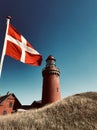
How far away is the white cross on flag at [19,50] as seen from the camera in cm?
855

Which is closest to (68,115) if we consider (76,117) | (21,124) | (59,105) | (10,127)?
(76,117)

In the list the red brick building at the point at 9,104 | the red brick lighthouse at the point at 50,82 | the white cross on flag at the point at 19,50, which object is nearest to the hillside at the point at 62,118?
the white cross on flag at the point at 19,50

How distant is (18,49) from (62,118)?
1098cm

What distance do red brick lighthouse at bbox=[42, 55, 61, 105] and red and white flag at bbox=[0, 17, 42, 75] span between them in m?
25.9

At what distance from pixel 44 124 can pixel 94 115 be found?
16.4 ft

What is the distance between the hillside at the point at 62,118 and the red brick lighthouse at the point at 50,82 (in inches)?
569

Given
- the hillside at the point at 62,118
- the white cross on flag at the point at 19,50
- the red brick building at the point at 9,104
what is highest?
the red brick building at the point at 9,104

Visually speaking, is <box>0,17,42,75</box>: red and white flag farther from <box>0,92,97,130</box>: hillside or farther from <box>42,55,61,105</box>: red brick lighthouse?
<box>42,55,61,105</box>: red brick lighthouse

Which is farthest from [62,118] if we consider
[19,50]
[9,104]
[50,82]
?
[9,104]

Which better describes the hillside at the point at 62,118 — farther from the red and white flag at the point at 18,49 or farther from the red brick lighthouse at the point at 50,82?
the red brick lighthouse at the point at 50,82

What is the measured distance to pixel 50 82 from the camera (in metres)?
35.6

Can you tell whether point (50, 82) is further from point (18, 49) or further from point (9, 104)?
point (18, 49)

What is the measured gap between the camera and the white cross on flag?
8555 millimetres

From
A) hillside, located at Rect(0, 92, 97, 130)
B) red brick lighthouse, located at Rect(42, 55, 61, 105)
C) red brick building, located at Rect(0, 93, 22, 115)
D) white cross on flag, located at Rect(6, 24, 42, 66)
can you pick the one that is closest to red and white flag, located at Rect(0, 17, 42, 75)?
white cross on flag, located at Rect(6, 24, 42, 66)
